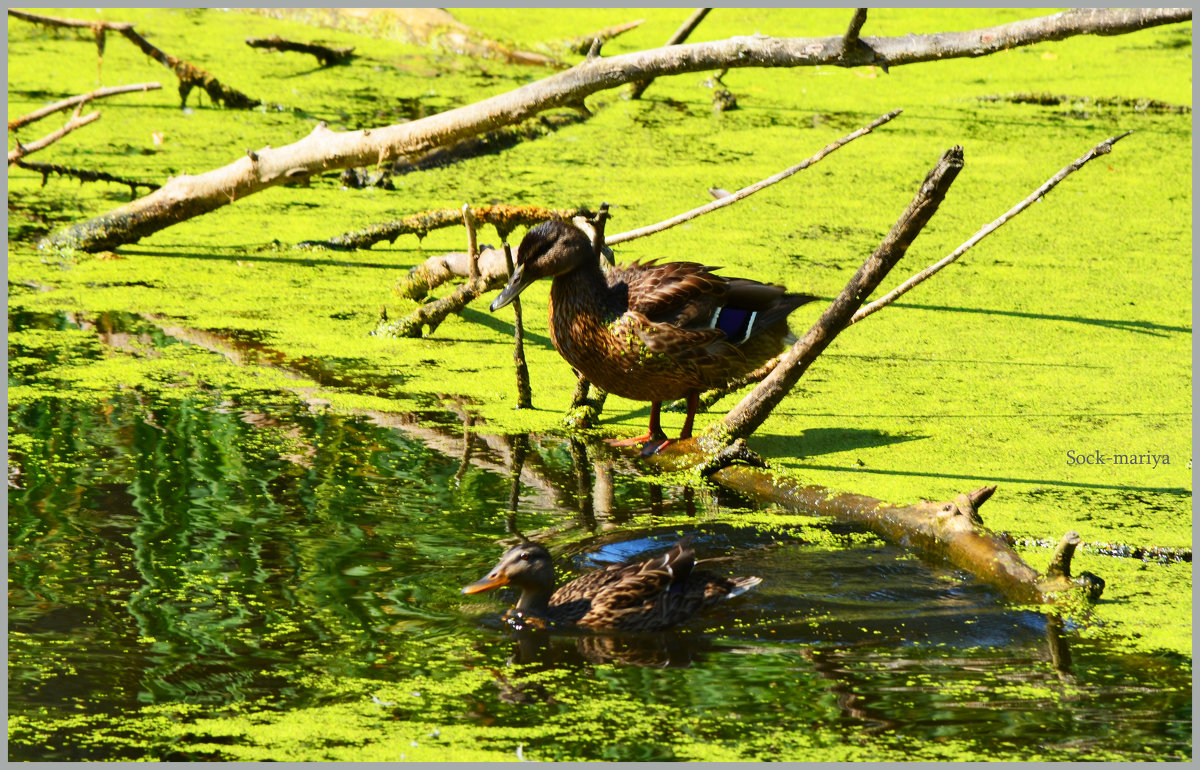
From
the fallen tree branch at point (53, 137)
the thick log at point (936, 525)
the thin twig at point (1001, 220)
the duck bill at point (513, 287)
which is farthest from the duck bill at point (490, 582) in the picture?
the fallen tree branch at point (53, 137)

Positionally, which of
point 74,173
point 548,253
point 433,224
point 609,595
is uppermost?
point 74,173

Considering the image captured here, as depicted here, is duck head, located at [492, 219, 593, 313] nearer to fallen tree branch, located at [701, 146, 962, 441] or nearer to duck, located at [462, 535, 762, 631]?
fallen tree branch, located at [701, 146, 962, 441]

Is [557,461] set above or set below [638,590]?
above

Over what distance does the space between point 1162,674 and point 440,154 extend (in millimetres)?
6013

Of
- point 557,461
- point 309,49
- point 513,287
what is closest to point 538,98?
point 513,287

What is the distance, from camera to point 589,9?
39.7 feet

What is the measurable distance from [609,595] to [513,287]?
57.9 inches

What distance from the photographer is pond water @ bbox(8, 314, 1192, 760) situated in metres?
2.79

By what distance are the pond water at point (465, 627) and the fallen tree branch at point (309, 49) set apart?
568 cm

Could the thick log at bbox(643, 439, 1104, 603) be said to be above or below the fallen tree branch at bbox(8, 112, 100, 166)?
below

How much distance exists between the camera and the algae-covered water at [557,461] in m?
2.88

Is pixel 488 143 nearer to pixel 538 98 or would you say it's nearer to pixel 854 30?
pixel 538 98

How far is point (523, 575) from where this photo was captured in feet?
11.1

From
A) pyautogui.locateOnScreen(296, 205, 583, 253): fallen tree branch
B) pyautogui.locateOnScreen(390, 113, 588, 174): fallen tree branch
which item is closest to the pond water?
pyautogui.locateOnScreen(296, 205, 583, 253): fallen tree branch
